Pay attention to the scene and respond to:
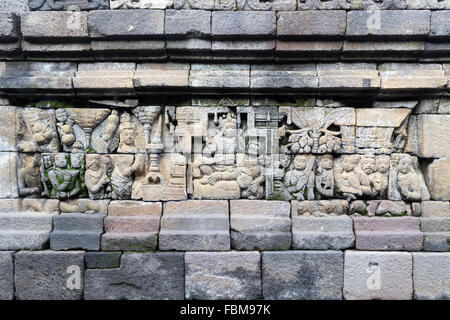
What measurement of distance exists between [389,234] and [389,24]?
221 centimetres

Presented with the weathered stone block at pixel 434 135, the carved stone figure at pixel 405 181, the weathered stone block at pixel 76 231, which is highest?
the weathered stone block at pixel 434 135

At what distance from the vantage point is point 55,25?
358 cm

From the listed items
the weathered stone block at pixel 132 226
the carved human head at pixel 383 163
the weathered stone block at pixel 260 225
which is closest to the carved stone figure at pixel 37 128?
the weathered stone block at pixel 132 226

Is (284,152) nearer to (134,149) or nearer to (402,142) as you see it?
(402,142)

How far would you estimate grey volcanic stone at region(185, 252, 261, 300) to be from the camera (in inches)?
144

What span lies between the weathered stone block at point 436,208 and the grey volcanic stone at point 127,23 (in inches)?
135

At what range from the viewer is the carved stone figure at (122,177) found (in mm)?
3803

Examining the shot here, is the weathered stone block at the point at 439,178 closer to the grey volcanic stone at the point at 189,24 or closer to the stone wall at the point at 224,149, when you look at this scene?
the stone wall at the point at 224,149

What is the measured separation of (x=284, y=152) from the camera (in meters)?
3.85

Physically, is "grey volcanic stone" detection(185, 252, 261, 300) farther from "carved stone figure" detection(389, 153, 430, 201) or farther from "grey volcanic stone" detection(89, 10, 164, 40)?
"grey volcanic stone" detection(89, 10, 164, 40)

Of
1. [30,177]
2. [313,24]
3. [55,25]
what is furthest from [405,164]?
[30,177]

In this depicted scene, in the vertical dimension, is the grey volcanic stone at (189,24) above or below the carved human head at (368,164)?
above

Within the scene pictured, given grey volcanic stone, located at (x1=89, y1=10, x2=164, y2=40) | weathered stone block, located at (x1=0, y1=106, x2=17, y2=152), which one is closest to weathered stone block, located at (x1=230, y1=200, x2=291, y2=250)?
grey volcanic stone, located at (x1=89, y1=10, x2=164, y2=40)

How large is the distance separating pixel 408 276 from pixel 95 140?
376 centimetres
